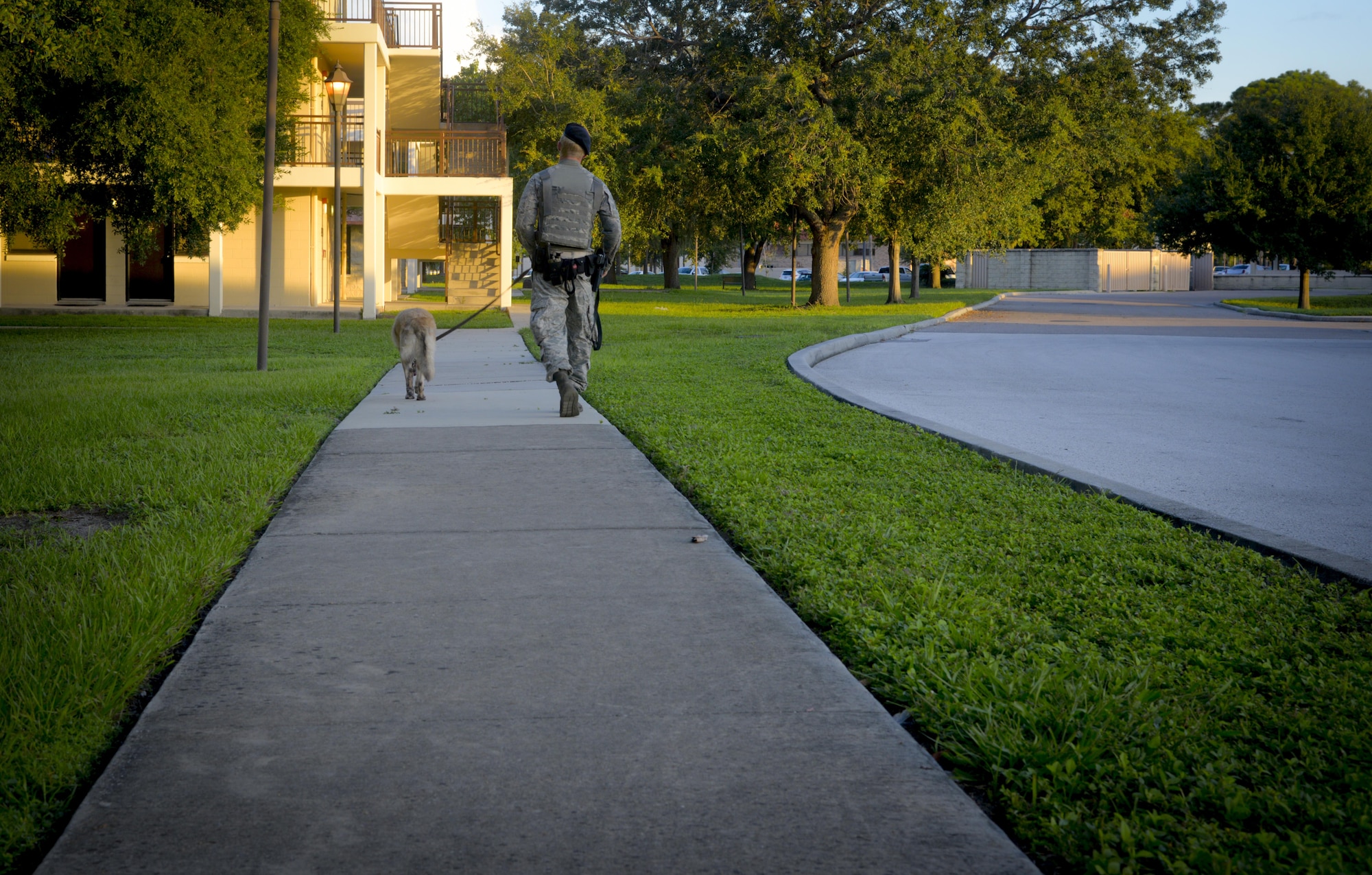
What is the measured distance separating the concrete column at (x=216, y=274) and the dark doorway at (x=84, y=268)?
351 cm

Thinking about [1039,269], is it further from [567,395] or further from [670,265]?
[567,395]

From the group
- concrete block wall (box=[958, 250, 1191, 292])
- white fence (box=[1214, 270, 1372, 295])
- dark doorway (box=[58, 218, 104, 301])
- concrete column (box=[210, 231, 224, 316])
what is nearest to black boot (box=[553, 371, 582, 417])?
concrete column (box=[210, 231, 224, 316])

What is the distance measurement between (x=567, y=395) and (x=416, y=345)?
68.1 inches

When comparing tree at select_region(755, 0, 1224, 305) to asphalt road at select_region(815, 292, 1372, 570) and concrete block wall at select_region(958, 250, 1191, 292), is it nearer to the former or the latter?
asphalt road at select_region(815, 292, 1372, 570)

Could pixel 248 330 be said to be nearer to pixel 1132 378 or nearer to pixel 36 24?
pixel 36 24

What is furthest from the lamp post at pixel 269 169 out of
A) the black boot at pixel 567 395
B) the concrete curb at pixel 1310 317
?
the concrete curb at pixel 1310 317

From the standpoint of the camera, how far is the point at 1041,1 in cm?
3111

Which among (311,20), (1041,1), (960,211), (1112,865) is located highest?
(1041,1)

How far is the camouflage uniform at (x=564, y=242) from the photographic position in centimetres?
919

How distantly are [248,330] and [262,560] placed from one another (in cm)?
1826

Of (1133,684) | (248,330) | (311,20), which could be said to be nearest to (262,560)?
(1133,684)

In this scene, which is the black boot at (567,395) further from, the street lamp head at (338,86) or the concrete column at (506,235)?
the concrete column at (506,235)

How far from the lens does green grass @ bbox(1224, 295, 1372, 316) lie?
3422 centimetres

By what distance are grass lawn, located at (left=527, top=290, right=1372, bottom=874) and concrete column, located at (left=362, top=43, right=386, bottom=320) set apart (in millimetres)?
20936
